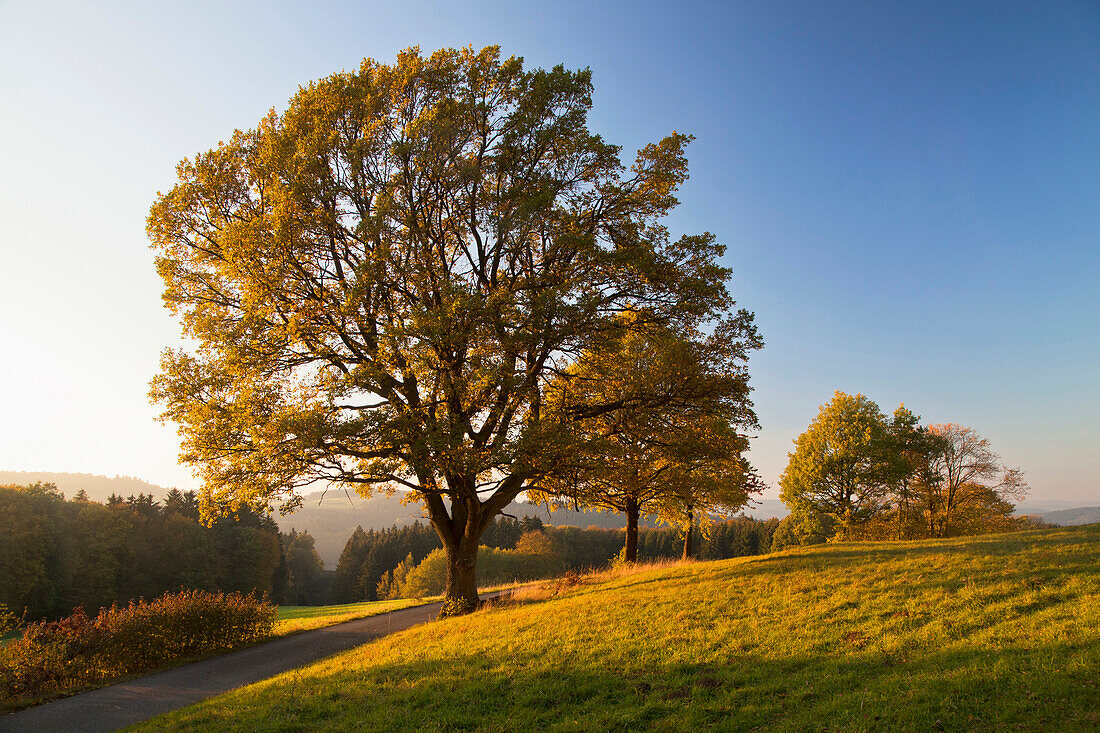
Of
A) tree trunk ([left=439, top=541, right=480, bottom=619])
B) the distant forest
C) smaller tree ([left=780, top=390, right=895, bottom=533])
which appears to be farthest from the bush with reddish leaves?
smaller tree ([left=780, top=390, right=895, bottom=533])

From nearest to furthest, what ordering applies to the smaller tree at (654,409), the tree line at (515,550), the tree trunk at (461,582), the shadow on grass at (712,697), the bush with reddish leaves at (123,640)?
the shadow on grass at (712,697) → the bush with reddish leaves at (123,640) → the smaller tree at (654,409) → the tree trunk at (461,582) → the tree line at (515,550)

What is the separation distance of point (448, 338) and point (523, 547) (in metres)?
70.3

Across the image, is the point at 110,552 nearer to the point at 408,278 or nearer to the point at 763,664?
the point at 408,278

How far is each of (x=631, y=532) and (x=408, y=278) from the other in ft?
61.5

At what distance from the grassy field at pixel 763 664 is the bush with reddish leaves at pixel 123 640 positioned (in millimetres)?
5436

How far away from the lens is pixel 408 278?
1435 cm

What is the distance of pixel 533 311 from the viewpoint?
13227 mm

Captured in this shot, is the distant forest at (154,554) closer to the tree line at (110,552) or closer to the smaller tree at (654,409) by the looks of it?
the tree line at (110,552)

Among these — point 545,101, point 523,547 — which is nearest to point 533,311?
point 545,101

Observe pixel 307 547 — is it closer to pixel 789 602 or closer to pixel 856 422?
pixel 856 422

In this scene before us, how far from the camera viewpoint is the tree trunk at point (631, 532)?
25.8 meters

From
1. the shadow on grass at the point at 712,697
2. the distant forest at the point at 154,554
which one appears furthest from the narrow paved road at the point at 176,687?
the distant forest at the point at 154,554

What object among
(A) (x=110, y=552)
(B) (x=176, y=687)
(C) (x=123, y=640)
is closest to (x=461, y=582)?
(B) (x=176, y=687)

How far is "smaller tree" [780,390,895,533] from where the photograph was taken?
36219 millimetres
